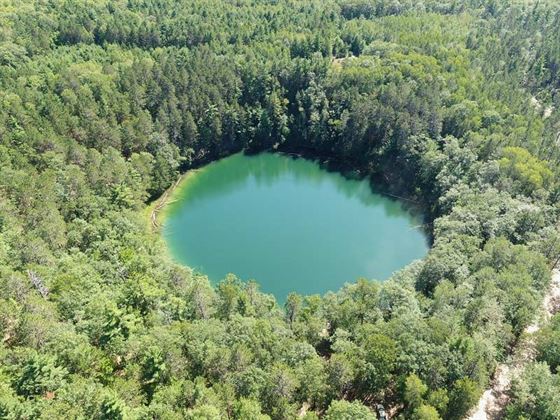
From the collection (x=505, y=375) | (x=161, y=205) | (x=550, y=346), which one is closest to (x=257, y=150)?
(x=161, y=205)

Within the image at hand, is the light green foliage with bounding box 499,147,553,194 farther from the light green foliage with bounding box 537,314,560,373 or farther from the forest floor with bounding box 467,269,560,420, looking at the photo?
the light green foliage with bounding box 537,314,560,373

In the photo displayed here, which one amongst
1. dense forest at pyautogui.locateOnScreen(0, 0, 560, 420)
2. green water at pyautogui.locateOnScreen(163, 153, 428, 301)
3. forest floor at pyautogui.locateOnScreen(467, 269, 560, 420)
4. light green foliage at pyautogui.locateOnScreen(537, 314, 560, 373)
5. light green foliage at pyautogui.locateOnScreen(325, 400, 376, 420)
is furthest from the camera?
green water at pyautogui.locateOnScreen(163, 153, 428, 301)

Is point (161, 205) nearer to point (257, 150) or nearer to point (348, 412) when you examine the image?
point (257, 150)

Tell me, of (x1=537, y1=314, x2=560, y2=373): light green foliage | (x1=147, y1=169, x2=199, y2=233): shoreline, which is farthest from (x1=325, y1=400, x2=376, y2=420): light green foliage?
(x1=147, y1=169, x2=199, y2=233): shoreline

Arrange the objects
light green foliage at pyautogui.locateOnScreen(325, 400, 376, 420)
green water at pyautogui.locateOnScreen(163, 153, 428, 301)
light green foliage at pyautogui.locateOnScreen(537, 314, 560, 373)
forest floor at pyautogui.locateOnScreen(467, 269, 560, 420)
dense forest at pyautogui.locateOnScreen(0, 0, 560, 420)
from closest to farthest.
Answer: light green foliage at pyautogui.locateOnScreen(325, 400, 376, 420) → dense forest at pyautogui.locateOnScreen(0, 0, 560, 420) → forest floor at pyautogui.locateOnScreen(467, 269, 560, 420) → light green foliage at pyautogui.locateOnScreen(537, 314, 560, 373) → green water at pyautogui.locateOnScreen(163, 153, 428, 301)

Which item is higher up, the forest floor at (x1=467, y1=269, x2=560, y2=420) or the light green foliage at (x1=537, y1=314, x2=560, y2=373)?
the light green foliage at (x1=537, y1=314, x2=560, y2=373)
